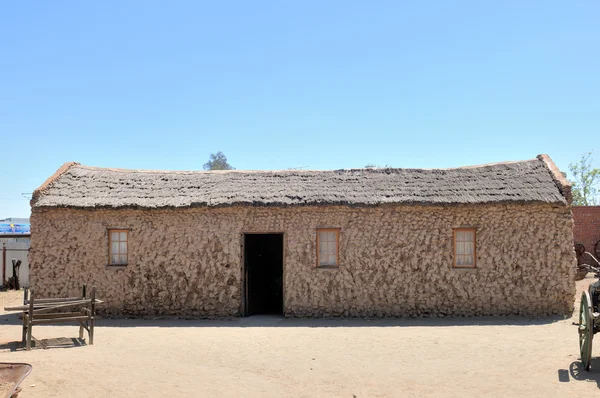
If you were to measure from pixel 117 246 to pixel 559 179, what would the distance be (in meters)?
10.9

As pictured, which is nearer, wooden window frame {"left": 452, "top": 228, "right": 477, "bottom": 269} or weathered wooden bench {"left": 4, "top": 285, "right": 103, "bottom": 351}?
weathered wooden bench {"left": 4, "top": 285, "right": 103, "bottom": 351}

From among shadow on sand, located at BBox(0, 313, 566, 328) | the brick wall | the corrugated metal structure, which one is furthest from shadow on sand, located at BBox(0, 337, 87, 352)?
the brick wall

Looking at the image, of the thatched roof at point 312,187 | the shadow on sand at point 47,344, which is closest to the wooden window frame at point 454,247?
the thatched roof at point 312,187

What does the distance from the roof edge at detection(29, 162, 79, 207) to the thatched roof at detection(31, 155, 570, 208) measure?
0.02 metres

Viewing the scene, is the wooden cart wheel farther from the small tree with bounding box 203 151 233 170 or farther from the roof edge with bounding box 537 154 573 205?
the small tree with bounding box 203 151 233 170

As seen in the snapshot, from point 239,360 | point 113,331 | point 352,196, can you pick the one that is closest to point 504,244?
point 352,196

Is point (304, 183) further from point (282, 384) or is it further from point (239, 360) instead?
point (282, 384)

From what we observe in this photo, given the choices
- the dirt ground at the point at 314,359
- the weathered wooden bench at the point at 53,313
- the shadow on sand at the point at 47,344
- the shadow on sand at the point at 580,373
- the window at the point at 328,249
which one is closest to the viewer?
the dirt ground at the point at 314,359

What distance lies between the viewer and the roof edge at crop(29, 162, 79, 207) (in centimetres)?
1380

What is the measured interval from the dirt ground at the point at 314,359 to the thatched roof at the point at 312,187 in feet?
9.30

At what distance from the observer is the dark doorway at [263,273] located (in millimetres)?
14328

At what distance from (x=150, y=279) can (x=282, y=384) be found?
6982 mm

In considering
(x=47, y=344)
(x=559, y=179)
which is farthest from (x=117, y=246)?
(x=559, y=179)

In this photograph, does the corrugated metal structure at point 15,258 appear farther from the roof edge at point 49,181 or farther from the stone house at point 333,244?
the stone house at point 333,244
